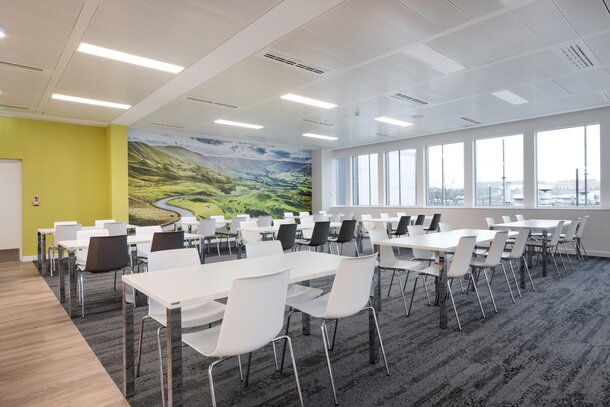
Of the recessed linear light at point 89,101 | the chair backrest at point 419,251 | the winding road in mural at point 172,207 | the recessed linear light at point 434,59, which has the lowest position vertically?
the chair backrest at point 419,251

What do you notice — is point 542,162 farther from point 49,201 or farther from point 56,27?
point 49,201

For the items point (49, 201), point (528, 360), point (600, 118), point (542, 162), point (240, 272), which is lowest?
point (528, 360)

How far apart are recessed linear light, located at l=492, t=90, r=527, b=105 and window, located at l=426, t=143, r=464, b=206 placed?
9.45 ft

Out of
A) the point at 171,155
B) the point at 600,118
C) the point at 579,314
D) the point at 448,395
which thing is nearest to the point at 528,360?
the point at 448,395

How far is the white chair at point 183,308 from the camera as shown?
2365mm

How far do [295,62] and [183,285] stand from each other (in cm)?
354

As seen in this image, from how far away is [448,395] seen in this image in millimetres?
2303

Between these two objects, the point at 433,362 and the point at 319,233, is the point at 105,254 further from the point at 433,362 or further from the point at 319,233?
the point at 433,362

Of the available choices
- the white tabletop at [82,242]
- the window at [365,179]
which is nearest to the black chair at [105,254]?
the white tabletop at [82,242]

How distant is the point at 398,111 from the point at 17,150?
26.9 ft

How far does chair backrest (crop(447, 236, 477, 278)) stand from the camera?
3510mm

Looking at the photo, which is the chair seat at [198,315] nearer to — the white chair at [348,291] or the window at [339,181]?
the white chair at [348,291]

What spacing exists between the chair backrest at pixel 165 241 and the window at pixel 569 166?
8095 millimetres

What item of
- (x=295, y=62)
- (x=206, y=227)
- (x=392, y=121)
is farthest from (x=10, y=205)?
(x=392, y=121)
